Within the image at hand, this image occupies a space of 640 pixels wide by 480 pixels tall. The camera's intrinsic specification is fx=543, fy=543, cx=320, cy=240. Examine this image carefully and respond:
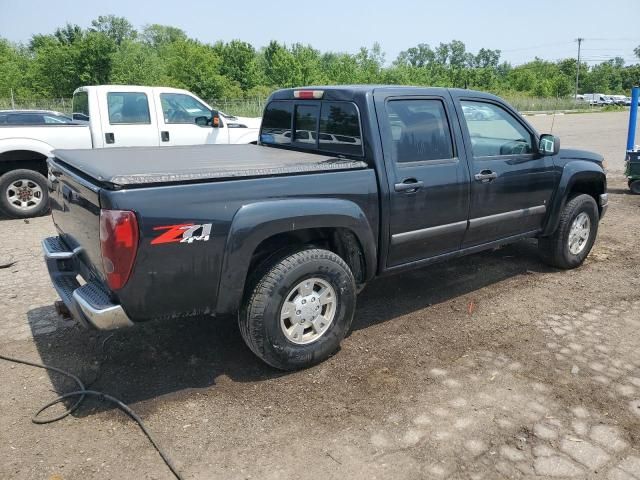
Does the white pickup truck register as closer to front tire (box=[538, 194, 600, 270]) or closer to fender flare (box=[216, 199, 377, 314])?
front tire (box=[538, 194, 600, 270])

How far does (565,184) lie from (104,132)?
22.0 feet

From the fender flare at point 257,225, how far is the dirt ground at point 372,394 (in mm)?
695

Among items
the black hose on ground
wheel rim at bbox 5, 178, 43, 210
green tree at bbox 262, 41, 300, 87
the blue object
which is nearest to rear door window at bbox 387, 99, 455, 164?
the black hose on ground

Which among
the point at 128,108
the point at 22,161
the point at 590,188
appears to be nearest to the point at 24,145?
the point at 22,161

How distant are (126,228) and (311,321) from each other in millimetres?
1390

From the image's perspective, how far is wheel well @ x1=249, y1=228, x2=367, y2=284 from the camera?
11.6 feet

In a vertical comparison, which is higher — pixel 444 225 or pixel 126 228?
pixel 126 228

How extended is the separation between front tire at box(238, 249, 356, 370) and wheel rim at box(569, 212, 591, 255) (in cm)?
305

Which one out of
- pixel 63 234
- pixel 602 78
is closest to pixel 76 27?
pixel 63 234

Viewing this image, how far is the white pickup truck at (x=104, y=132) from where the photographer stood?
7.94 m

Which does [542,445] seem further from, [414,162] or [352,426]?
[414,162]

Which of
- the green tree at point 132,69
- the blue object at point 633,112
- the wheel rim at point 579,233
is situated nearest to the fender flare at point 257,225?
the wheel rim at point 579,233

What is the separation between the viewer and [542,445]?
9.46 feet

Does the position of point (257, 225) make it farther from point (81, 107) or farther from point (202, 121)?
point (81, 107)
